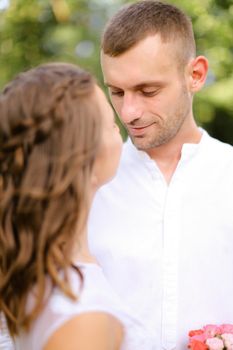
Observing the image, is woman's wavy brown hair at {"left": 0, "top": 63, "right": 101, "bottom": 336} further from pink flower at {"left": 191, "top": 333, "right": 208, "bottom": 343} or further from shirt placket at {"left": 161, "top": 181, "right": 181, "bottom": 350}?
shirt placket at {"left": 161, "top": 181, "right": 181, "bottom": 350}

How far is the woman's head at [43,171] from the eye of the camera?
151 centimetres

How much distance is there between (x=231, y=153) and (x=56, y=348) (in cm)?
151

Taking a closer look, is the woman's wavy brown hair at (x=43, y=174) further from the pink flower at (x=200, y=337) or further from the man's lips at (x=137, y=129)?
the man's lips at (x=137, y=129)

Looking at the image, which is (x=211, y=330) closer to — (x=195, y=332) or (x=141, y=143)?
(x=195, y=332)

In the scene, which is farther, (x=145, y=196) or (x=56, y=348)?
(x=145, y=196)

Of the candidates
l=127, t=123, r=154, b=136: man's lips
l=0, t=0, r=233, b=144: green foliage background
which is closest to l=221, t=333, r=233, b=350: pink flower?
l=127, t=123, r=154, b=136: man's lips

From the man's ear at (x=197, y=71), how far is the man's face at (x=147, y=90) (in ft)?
0.38

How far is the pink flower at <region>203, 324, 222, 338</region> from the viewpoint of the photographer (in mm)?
2298

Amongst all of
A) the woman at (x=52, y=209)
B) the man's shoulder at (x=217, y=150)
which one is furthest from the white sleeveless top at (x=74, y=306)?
the man's shoulder at (x=217, y=150)

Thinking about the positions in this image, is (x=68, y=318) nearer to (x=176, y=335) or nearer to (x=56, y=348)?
(x=56, y=348)

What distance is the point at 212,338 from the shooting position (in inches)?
88.7

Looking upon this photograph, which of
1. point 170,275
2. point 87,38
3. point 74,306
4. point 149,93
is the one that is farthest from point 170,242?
point 87,38

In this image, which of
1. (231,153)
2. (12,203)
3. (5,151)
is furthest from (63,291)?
(231,153)

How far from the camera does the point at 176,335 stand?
8.14 ft
